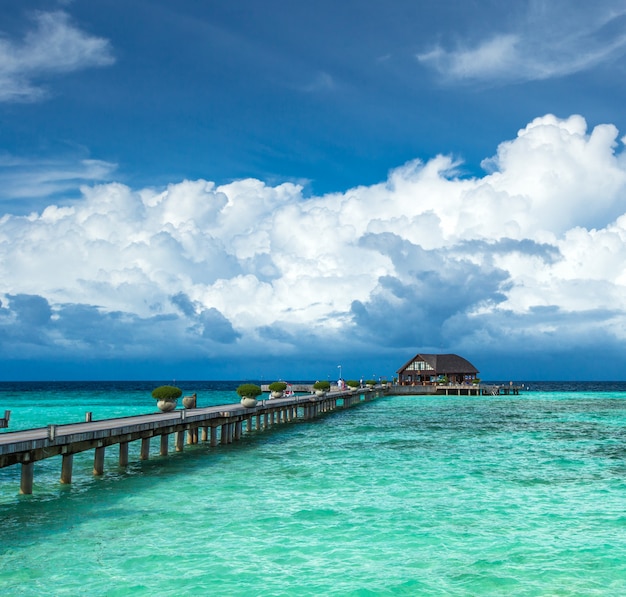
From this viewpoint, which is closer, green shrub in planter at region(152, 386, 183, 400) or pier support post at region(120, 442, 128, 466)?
pier support post at region(120, 442, 128, 466)

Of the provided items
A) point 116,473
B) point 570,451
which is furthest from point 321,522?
point 570,451

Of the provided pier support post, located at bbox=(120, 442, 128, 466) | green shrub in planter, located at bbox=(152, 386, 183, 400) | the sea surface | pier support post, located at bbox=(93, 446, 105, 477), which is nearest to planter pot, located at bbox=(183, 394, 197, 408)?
green shrub in planter, located at bbox=(152, 386, 183, 400)

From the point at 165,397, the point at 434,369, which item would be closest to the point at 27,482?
the point at 165,397

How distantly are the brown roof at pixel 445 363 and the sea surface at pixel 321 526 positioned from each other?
84.3m

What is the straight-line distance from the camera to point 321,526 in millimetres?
17422

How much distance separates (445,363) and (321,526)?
4039 inches

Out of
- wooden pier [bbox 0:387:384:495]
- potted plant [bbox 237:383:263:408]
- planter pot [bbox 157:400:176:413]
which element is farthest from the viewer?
potted plant [bbox 237:383:263:408]

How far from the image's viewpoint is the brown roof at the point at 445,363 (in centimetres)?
11562

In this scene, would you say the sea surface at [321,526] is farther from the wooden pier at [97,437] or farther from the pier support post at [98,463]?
the wooden pier at [97,437]

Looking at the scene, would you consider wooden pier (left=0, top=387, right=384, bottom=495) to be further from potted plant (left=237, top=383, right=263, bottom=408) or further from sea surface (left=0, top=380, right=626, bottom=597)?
sea surface (left=0, top=380, right=626, bottom=597)

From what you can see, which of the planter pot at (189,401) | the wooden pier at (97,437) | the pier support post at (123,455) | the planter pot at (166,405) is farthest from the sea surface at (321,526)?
the planter pot at (189,401)

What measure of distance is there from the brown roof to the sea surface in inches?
3320

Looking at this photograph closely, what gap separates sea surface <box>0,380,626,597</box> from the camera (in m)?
13.4

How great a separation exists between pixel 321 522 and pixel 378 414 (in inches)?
1809
